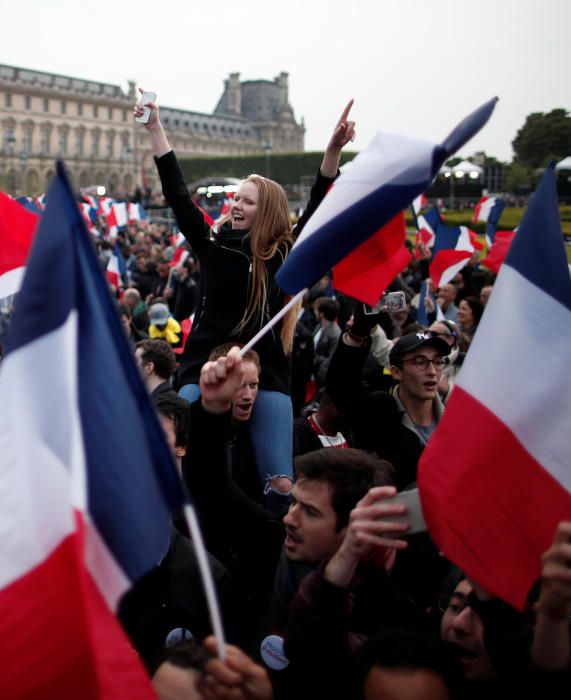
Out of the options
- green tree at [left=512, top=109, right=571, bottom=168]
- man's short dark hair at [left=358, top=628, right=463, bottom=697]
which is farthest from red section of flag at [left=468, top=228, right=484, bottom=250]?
green tree at [left=512, top=109, right=571, bottom=168]

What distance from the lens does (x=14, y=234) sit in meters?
3.32

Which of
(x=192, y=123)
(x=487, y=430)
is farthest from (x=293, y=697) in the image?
(x=192, y=123)

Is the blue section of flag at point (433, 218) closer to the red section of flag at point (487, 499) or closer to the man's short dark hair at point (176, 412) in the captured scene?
the man's short dark hair at point (176, 412)

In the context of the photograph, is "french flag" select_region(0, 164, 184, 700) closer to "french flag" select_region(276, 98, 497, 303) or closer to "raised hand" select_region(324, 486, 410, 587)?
"raised hand" select_region(324, 486, 410, 587)

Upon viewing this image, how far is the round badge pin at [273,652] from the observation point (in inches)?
70.2

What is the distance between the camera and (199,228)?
275cm

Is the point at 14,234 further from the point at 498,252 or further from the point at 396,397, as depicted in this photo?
the point at 498,252

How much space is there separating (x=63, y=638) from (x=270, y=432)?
4.60 feet

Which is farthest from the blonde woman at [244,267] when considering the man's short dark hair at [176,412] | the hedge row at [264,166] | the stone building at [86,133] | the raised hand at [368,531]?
the hedge row at [264,166]

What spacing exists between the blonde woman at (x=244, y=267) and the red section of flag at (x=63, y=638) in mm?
1367

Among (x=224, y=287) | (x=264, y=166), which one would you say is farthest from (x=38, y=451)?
(x=264, y=166)

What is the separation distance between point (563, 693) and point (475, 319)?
4.34m

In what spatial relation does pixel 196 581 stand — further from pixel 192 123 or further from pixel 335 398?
pixel 192 123

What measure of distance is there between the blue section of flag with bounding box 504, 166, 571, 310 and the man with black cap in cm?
90
